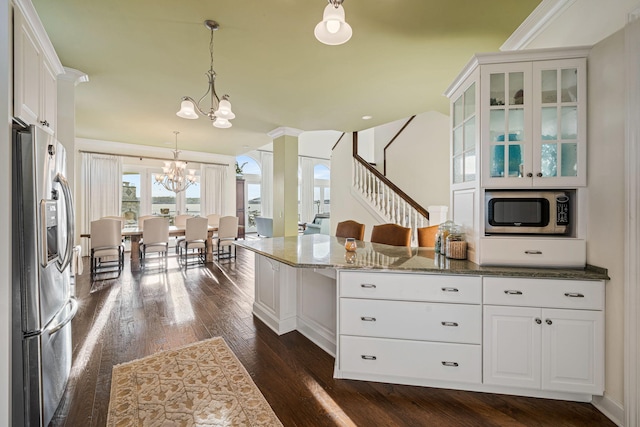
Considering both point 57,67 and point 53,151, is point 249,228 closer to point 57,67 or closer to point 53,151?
point 57,67

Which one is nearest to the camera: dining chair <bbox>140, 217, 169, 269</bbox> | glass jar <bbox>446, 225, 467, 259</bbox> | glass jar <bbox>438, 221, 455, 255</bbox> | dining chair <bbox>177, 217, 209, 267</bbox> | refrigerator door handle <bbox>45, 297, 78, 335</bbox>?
refrigerator door handle <bbox>45, 297, 78, 335</bbox>

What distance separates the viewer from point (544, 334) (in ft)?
5.69

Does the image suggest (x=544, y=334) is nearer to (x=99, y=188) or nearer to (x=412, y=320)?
(x=412, y=320)

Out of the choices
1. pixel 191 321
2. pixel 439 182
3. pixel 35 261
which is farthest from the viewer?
pixel 439 182

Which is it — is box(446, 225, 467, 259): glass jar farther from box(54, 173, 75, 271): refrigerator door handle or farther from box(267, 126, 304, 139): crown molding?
box(267, 126, 304, 139): crown molding

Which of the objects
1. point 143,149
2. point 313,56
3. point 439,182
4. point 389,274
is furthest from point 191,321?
point 143,149

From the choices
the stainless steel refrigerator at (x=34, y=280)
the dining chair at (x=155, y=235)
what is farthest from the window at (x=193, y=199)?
the stainless steel refrigerator at (x=34, y=280)

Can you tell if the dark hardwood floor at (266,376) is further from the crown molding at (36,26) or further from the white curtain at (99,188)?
the white curtain at (99,188)

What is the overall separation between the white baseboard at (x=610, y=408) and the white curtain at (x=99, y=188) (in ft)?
26.9

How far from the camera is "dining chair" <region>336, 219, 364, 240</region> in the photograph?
3.45m

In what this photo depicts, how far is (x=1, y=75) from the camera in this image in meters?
1.25

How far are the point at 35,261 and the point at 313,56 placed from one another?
2.61m

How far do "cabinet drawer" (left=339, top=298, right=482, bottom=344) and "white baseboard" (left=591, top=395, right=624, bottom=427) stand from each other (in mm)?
757

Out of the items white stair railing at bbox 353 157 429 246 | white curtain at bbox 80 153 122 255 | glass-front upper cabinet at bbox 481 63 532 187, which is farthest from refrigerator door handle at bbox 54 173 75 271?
white curtain at bbox 80 153 122 255
